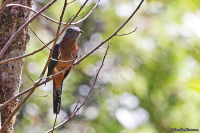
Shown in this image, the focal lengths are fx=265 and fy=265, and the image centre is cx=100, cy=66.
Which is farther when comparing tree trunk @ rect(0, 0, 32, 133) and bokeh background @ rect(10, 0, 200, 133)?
bokeh background @ rect(10, 0, 200, 133)

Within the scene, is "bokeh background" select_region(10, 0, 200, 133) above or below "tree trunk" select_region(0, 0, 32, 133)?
above

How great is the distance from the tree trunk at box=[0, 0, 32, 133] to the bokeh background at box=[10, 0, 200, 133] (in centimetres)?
245

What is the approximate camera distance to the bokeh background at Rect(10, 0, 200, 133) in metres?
5.80

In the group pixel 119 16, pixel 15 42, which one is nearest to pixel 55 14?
pixel 119 16

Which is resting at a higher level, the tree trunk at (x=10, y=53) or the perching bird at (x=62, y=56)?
the perching bird at (x=62, y=56)

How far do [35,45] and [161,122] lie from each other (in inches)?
136

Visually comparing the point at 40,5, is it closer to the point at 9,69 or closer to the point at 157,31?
the point at 157,31

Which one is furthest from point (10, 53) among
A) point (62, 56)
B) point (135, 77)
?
point (135, 77)

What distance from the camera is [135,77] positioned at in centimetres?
627

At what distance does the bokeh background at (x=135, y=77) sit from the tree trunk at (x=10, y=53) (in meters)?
2.45

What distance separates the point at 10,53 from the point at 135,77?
3731mm

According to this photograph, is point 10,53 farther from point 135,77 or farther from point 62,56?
point 135,77

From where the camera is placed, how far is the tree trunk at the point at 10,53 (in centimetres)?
304

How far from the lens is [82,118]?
7387mm
